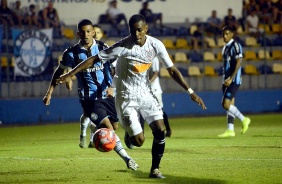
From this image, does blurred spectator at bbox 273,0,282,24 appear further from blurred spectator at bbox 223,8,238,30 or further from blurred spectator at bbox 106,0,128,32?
blurred spectator at bbox 106,0,128,32

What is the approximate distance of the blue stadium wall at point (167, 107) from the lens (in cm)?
2447

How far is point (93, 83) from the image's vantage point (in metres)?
12.6

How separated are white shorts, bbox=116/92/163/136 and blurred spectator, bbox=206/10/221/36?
18.0 meters

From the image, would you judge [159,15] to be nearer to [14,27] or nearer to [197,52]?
[197,52]

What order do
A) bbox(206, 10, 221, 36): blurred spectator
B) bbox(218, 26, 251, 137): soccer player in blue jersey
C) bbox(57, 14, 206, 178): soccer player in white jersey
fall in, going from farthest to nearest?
1. bbox(206, 10, 221, 36): blurred spectator
2. bbox(218, 26, 251, 137): soccer player in blue jersey
3. bbox(57, 14, 206, 178): soccer player in white jersey

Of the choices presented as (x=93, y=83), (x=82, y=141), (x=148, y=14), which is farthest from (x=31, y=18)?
(x=93, y=83)

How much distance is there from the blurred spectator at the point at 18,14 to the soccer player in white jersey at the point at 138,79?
15276mm

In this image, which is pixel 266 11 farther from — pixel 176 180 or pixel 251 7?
pixel 176 180

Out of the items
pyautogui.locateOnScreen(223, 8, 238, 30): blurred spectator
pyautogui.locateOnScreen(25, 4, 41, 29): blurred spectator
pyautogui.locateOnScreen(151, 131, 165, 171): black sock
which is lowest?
pyautogui.locateOnScreen(151, 131, 165, 171): black sock

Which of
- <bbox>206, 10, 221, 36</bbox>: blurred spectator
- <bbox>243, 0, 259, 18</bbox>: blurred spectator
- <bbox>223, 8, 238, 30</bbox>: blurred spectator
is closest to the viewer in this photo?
<bbox>206, 10, 221, 36</bbox>: blurred spectator

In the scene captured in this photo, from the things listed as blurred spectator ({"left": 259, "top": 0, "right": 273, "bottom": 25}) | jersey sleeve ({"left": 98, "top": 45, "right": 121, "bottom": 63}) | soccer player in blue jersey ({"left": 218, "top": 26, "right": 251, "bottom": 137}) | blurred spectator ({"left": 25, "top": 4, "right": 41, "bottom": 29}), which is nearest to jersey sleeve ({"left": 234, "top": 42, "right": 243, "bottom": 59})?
soccer player in blue jersey ({"left": 218, "top": 26, "right": 251, "bottom": 137})

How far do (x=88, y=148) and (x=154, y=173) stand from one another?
540 centimetres

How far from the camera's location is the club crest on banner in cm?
2448

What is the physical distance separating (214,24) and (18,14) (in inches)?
297
